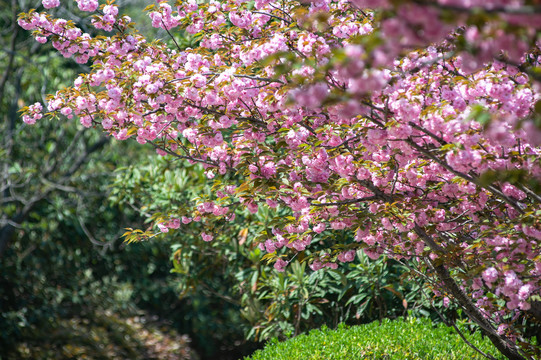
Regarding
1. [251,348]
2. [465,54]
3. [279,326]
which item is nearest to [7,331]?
[251,348]

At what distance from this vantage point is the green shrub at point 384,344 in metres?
3.79

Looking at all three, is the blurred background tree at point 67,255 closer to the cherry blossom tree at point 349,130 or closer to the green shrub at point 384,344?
the green shrub at point 384,344

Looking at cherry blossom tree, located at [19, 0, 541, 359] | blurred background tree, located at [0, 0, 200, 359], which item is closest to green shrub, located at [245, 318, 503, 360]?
cherry blossom tree, located at [19, 0, 541, 359]

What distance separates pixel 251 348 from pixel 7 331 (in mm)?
3637

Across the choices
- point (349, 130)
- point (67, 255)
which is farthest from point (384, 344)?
point (67, 255)

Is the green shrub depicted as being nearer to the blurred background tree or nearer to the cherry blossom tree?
the cherry blossom tree

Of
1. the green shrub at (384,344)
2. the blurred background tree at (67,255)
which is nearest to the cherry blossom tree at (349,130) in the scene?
the green shrub at (384,344)

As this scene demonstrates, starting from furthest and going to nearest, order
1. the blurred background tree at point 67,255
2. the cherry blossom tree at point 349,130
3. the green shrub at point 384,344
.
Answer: the blurred background tree at point 67,255 < the green shrub at point 384,344 < the cherry blossom tree at point 349,130

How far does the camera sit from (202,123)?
3260mm

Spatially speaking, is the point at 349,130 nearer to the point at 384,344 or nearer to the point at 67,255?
the point at 384,344

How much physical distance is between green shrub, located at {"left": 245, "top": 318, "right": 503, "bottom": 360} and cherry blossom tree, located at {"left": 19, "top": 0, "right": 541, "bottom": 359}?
1.59 ft

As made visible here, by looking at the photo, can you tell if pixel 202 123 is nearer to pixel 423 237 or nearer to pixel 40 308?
pixel 423 237

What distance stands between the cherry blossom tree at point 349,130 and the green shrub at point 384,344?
49cm

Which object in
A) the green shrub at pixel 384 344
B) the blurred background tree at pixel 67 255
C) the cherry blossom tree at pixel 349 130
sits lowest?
the blurred background tree at pixel 67 255
